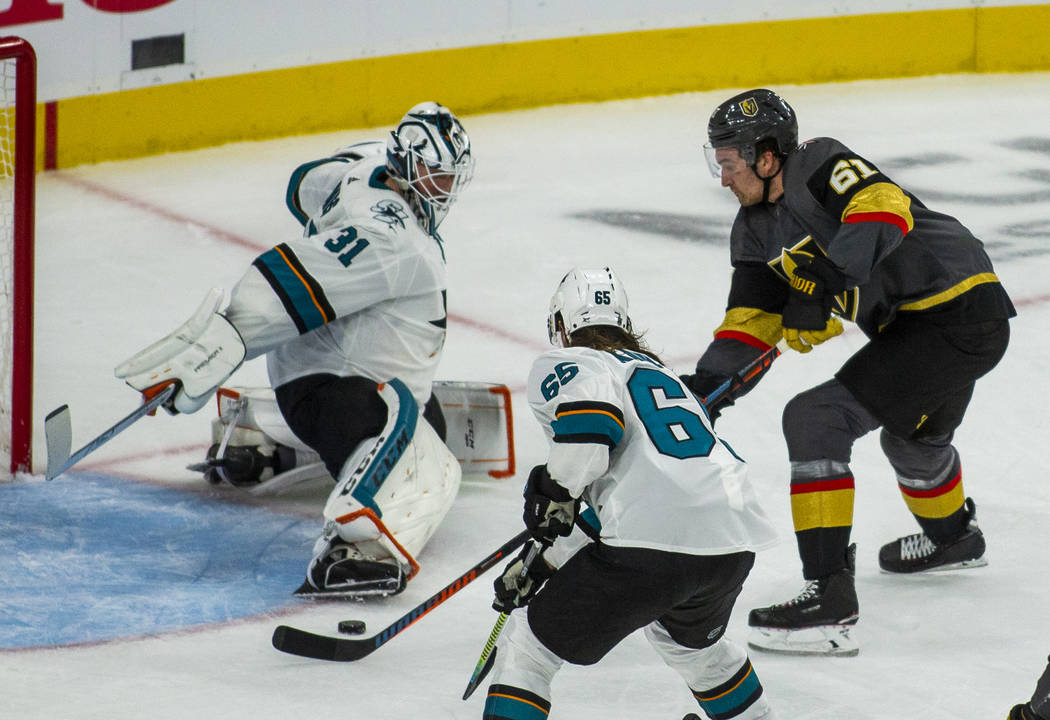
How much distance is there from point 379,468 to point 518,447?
3.02 feet

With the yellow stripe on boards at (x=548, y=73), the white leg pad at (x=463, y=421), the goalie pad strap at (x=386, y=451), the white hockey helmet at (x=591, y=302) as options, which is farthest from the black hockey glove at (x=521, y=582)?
the yellow stripe on boards at (x=548, y=73)

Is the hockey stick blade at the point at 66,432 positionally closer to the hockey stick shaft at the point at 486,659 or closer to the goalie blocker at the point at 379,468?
the goalie blocker at the point at 379,468

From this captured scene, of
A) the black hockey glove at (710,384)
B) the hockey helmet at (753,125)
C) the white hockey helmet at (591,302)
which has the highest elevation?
the hockey helmet at (753,125)

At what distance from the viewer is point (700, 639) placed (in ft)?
7.46

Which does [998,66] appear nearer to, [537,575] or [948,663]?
[948,663]

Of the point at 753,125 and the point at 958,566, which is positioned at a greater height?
the point at 753,125

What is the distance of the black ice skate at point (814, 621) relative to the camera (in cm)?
281

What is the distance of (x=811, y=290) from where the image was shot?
112 inches

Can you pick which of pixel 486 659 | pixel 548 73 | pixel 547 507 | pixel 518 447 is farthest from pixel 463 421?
pixel 548 73

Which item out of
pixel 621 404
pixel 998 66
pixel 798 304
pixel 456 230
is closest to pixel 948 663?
pixel 798 304

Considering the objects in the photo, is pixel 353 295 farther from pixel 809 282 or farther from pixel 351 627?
pixel 809 282

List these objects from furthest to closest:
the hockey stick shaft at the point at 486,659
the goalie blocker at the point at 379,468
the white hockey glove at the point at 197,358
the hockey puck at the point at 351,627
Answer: the white hockey glove at the point at 197,358
the goalie blocker at the point at 379,468
the hockey puck at the point at 351,627
the hockey stick shaft at the point at 486,659

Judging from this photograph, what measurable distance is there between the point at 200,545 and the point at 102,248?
2.31m

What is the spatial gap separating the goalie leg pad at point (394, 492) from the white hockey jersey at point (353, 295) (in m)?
0.12
